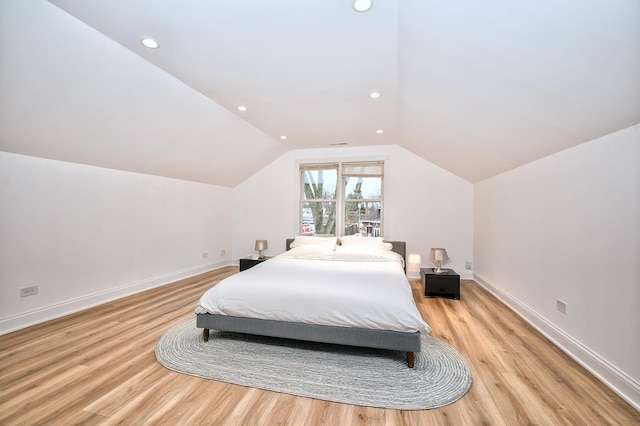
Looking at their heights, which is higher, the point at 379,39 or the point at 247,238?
the point at 379,39

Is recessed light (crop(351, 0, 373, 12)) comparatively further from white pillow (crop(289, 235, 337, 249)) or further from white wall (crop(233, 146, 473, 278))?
white wall (crop(233, 146, 473, 278))

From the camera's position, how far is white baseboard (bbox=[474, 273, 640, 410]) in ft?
5.70

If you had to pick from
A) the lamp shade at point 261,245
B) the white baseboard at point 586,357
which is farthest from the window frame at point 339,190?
the white baseboard at point 586,357

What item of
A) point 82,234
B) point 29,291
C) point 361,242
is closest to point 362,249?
point 361,242

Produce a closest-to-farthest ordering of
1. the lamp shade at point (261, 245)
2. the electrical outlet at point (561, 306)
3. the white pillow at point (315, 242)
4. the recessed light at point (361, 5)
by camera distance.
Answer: the recessed light at point (361, 5)
the electrical outlet at point (561, 306)
the white pillow at point (315, 242)
the lamp shade at point (261, 245)

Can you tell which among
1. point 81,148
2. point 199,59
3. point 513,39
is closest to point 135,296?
point 81,148

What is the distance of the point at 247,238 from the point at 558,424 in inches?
209

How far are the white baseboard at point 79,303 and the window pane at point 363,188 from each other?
340 cm

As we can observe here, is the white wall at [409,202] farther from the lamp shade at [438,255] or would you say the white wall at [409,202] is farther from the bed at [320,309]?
the bed at [320,309]

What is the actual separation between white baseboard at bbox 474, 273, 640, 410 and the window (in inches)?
106

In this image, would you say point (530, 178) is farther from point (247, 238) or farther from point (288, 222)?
point (247, 238)

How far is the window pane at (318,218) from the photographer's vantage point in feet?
18.1

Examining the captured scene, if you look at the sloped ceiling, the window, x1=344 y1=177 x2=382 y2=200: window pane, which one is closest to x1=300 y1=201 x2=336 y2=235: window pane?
the window

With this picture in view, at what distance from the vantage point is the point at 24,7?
170 cm
